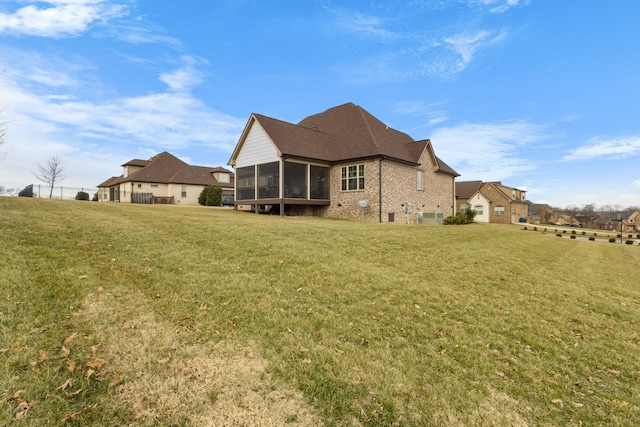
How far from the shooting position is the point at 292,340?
14.3ft

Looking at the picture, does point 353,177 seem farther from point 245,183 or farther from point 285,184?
point 245,183

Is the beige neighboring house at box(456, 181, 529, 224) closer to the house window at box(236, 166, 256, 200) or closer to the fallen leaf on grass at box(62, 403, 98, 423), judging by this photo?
the house window at box(236, 166, 256, 200)

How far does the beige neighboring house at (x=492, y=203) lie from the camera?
49.7 m

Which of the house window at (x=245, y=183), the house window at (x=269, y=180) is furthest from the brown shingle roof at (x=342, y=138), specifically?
the house window at (x=245, y=183)

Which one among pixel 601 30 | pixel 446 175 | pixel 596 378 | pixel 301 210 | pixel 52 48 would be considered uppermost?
pixel 601 30

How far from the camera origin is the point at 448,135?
32.8 meters

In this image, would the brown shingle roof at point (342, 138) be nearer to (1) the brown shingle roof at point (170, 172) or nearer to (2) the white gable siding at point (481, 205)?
(1) the brown shingle roof at point (170, 172)

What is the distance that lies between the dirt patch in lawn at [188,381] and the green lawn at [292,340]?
18 millimetres

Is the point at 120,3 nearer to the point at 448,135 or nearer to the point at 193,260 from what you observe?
the point at 193,260

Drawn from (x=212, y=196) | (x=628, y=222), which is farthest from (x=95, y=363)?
(x=628, y=222)

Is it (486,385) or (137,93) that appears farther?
(137,93)

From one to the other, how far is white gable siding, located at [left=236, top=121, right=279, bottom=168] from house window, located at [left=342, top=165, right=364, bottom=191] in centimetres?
568

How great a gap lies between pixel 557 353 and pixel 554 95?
74.2 ft

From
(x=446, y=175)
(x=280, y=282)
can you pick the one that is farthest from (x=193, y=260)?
(x=446, y=175)
